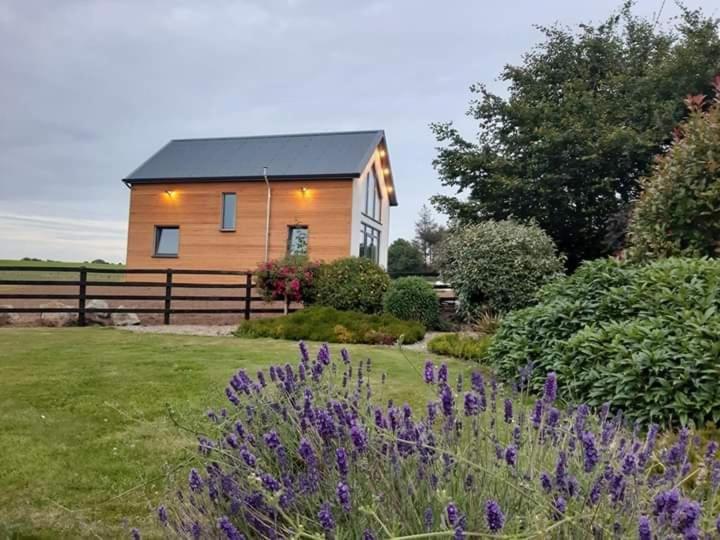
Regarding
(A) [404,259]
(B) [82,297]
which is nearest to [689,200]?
(B) [82,297]

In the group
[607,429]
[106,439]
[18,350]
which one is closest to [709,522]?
[607,429]

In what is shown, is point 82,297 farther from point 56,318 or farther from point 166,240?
point 166,240

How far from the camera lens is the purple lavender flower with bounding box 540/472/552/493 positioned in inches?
50.0

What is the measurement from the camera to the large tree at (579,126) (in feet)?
42.8

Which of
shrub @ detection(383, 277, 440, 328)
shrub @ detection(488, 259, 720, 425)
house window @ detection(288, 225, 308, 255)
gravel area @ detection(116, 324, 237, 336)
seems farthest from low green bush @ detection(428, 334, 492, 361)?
house window @ detection(288, 225, 308, 255)

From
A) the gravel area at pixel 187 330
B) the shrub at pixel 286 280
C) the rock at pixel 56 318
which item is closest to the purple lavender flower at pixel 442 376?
the gravel area at pixel 187 330

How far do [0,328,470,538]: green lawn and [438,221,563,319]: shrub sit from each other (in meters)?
3.63

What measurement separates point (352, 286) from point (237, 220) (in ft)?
23.4

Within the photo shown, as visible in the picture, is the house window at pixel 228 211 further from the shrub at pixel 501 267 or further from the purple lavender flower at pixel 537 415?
the purple lavender flower at pixel 537 415

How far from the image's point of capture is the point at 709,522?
4.30ft

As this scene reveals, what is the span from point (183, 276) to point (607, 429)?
1652cm

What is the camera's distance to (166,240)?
17.6m

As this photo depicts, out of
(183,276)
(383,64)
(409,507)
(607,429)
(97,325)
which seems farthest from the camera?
(183,276)

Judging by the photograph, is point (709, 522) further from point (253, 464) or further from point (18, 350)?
point (18, 350)
